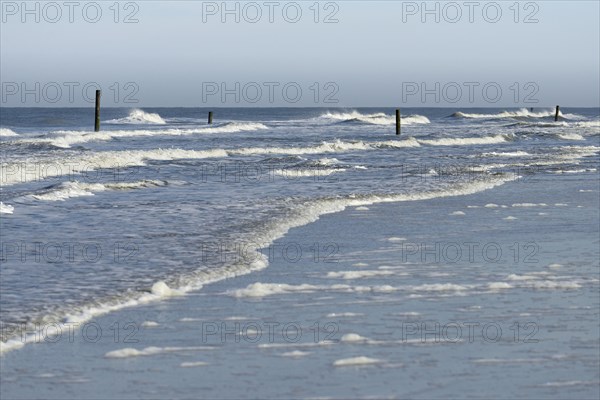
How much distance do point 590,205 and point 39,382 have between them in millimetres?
11779

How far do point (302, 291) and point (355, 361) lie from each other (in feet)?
7.65

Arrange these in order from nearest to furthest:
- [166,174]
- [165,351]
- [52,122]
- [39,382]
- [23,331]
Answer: [39,382] → [165,351] → [23,331] → [166,174] → [52,122]

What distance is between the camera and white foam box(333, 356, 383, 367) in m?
5.74

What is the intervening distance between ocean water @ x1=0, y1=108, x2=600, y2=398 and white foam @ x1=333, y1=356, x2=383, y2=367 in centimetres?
1

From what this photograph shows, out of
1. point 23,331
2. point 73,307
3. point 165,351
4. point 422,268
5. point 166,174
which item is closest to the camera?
point 165,351

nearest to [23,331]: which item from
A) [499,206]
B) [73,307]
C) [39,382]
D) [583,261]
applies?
[73,307]

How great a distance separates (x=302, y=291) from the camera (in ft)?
26.5

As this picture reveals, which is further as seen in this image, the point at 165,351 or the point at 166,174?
the point at 166,174

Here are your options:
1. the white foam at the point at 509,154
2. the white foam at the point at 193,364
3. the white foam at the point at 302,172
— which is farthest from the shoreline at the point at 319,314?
the white foam at the point at 509,154

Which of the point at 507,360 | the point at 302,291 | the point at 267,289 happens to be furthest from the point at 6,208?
the point at 507,360

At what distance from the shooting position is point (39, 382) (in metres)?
5.41

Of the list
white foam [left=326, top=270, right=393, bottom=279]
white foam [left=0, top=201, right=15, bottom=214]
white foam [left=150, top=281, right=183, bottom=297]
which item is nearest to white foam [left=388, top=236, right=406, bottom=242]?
white foam [left=326, top=270, right=393, bottom=279]

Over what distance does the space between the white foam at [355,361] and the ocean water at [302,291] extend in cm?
1

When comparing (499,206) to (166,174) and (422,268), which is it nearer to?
(422,268)
